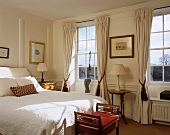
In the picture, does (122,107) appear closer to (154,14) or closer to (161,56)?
(161,56)

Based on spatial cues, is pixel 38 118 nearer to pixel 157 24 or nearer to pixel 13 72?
pixel 13 72

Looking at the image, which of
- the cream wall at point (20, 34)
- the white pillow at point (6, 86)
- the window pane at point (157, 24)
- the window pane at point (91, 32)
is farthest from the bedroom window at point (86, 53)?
the white pillow at point (6, 86)

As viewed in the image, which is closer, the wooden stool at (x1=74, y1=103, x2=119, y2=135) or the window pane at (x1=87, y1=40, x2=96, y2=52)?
the wooden stool at (x1=74, y1=103, x2=119, y2=135)

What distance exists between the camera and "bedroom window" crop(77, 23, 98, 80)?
186 inches

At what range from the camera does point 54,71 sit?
5332 millimetres

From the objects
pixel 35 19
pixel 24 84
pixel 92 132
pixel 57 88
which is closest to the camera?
pixel 92 132

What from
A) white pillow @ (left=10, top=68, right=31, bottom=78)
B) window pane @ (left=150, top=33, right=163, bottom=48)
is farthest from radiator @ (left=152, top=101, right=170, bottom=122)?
white pillow @ (left=10, top=68, right=31, bottom=78)

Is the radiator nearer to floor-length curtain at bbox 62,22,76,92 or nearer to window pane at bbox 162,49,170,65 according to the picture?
window pane at bbox 162,49,170,65

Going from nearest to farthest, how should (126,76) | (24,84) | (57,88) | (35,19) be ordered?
(24,84), (126,76), (35,19), (57,88)

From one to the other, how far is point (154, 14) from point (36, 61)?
10.7 ft

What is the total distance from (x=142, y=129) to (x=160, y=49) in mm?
1813

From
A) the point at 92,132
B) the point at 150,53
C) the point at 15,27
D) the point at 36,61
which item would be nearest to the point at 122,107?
the point at 150,53

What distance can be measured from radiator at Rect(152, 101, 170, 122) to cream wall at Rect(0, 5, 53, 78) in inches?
122


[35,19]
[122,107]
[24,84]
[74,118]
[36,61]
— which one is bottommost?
[122,107]
